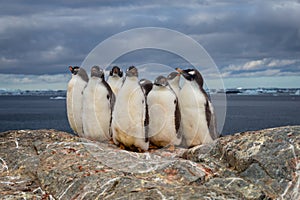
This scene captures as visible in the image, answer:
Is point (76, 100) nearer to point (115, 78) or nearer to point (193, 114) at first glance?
point (115, 78)

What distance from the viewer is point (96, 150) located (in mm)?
9492

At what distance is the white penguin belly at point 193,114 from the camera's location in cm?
1262

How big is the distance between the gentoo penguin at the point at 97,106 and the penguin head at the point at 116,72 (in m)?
0.94

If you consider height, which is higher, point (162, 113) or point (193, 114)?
point (162, 113)

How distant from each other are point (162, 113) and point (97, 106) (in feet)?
6.07

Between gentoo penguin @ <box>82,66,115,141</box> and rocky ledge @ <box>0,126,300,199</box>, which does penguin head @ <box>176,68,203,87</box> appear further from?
rocky ledge @ <box>0,126,300,199</box>

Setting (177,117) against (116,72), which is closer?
(177,117)

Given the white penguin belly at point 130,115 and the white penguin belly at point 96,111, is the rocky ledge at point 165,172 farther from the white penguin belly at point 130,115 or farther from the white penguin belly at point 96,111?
the white penguin belly at point 96,111

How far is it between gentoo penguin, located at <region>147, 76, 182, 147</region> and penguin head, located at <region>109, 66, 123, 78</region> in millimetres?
1725

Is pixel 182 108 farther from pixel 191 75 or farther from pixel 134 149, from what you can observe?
pixel 134 149

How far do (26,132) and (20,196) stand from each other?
4.14m

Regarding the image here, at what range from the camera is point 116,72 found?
45.0 ft

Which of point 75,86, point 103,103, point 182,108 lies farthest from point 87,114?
point 182,108

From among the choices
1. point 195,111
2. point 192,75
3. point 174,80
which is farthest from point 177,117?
point 174,80
